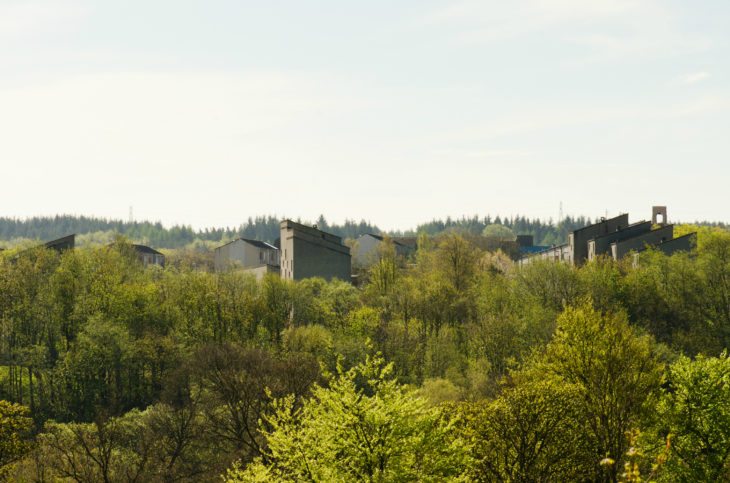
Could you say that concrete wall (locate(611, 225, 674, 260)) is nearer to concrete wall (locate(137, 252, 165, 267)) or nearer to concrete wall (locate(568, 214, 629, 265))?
concrete wall (locate(568, 214, 629, 265))

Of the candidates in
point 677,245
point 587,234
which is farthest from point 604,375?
point 587,234

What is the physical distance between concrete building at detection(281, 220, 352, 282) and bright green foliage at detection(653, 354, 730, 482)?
6015 centimetres

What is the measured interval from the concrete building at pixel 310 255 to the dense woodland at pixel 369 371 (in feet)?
16.8

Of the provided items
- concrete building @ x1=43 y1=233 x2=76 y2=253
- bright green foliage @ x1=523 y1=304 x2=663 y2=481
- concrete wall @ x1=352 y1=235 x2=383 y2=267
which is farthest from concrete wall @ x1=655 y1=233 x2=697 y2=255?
concrete wall @ x1=352 y1=235 x2=383 y2=267

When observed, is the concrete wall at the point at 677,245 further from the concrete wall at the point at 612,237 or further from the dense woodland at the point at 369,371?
the dense woodland at the point at 369,371

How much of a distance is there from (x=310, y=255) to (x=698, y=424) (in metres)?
63.9

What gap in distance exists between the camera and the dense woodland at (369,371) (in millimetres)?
37125

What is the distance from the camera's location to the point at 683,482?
4522 cm

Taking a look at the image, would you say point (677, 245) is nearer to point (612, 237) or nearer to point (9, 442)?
point (612, 237)

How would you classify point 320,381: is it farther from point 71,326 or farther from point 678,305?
point 678,305

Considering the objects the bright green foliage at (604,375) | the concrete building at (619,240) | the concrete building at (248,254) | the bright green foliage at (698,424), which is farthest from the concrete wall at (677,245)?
the bright green foliage at (698,424)

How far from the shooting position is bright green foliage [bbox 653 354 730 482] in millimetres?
45656

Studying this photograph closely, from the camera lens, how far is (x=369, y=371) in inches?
1403

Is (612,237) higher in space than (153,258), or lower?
lower
